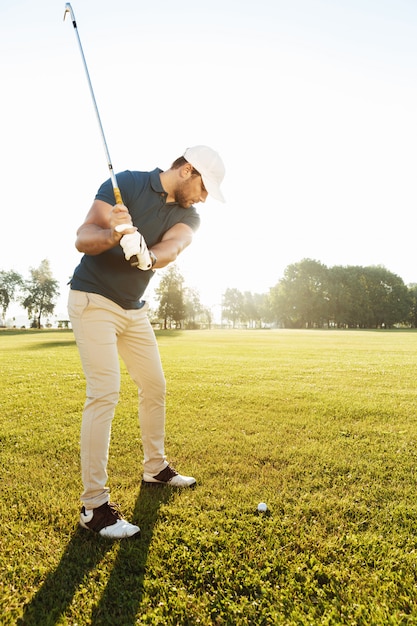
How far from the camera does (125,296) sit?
12.7 ft

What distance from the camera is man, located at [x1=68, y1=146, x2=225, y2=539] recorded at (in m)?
3.44

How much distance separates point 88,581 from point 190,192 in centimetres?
346

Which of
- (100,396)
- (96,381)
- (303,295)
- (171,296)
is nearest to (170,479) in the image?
(100,396)

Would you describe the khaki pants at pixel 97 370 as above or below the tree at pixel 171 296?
below

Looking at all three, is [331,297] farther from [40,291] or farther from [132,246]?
[132,246]

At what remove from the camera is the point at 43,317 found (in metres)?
96.4

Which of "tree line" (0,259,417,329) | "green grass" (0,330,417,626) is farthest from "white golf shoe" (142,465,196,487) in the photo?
"tree line" (0,259,417,329)

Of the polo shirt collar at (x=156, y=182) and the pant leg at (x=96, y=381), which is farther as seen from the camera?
the polo shirt collar at (x=156, y=182)

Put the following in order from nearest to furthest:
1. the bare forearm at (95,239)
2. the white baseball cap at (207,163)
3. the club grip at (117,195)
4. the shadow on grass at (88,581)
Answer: the shadow on grass at (88,581)
the bare forearm at (95,239)
the club grip at (117,195)
the white baseball cap at (207,163)

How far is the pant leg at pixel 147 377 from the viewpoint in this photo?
4.20 m

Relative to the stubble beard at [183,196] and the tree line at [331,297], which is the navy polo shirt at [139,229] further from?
the tree line at [331,297]

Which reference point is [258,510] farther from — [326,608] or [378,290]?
[378,290]

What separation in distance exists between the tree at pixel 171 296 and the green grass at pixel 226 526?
72023 millimetres

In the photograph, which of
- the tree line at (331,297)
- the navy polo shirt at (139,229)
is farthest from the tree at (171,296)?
the navy polo shirt at (139,229)
